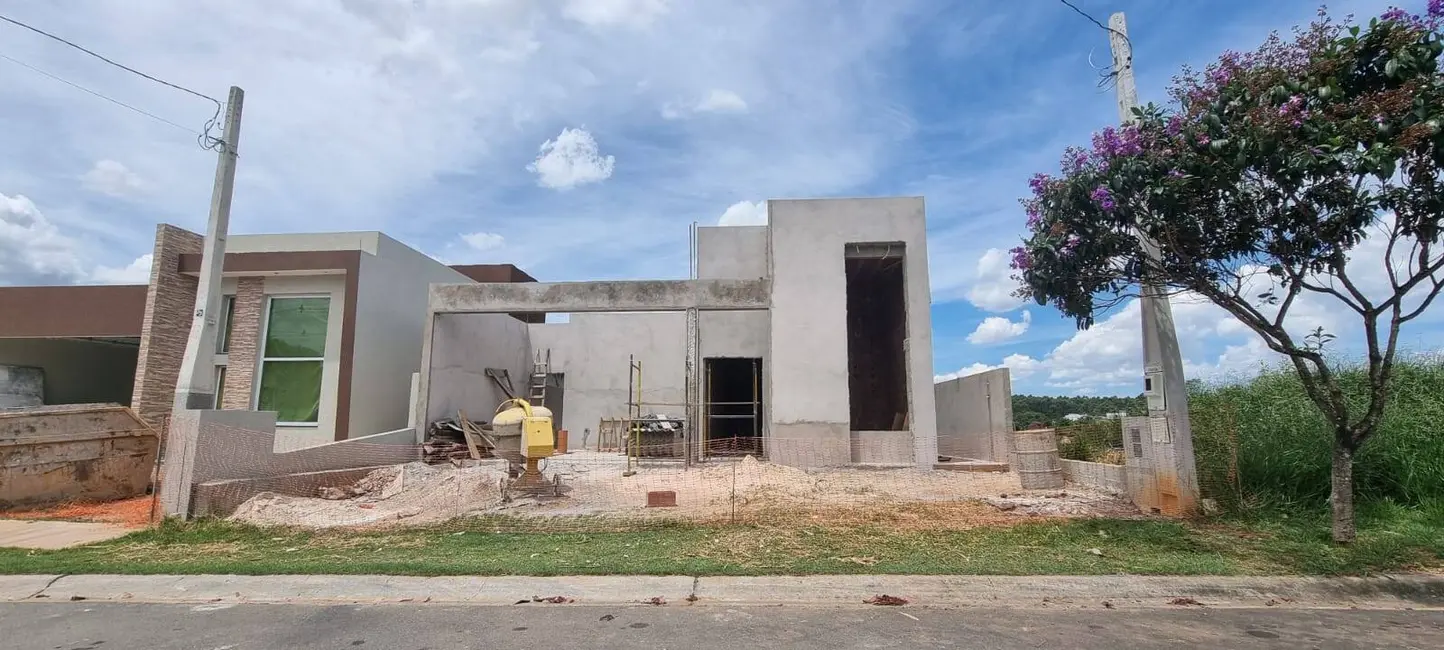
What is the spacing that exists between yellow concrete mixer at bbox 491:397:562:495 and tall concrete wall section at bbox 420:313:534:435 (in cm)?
506

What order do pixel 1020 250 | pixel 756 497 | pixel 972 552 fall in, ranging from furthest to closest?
pixel 756 497 < pixel 1020 250 < pixel 972 552

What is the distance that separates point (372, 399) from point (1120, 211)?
15.6 metres

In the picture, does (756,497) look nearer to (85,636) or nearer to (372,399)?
(85,636)

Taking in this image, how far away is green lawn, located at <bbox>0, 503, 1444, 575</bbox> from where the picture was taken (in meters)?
7.16

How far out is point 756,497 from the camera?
12133mm

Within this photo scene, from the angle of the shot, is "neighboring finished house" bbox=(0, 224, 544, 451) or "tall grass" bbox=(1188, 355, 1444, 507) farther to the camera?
"neighboring finished house" bbox=(0, 224, 544, 451)

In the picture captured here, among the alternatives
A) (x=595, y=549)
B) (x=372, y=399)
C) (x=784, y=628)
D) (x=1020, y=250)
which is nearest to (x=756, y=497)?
(x=595, y=549)

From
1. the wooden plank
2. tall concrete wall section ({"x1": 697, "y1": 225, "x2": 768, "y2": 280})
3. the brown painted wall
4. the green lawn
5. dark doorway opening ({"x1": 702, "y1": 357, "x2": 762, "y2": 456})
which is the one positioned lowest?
the green lawn

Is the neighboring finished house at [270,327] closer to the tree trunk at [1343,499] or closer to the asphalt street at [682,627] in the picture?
the asphalt street at [682,627]

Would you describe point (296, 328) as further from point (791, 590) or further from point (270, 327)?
point (791, 590)

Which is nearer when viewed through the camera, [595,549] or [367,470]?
[595,549]

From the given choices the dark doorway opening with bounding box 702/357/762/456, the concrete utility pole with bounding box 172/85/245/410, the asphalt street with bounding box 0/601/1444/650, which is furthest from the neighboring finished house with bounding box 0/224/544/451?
the asphalt street with bounding box 0/601/1444/650

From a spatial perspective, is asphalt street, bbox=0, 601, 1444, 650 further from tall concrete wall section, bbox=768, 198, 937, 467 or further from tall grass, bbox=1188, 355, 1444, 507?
tall concrete wall section, bbox=768, 198, 937, 467

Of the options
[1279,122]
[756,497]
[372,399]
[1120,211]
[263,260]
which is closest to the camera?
[1279,122]
